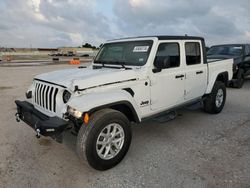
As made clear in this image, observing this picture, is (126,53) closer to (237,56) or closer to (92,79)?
(92,79)

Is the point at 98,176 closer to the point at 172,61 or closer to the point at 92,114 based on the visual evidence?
the point at 92,114

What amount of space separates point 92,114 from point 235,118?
396 cm

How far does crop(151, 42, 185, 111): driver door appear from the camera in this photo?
400cm

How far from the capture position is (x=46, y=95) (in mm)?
3570

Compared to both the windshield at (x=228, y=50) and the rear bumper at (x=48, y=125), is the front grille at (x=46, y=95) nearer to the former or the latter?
the rear bumper at (x=48, y=125)

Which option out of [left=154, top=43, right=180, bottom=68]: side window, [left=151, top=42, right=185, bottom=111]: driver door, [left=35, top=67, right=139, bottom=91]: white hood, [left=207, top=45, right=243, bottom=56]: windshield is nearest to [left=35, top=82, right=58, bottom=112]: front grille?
[left=35, top=67, right=139, bottom=91]: white hood

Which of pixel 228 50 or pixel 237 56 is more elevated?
pixel 228 50

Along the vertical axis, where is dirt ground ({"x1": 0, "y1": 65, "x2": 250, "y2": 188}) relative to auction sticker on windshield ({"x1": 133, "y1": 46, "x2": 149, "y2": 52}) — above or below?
below

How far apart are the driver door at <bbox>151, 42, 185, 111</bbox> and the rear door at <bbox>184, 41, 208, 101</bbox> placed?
207 mm

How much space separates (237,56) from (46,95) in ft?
28.8

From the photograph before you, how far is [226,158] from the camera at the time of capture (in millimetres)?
3568

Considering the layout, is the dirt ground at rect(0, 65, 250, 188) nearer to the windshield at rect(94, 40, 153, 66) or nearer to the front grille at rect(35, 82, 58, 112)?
the front grille at rect(35, 82, 58, 112)

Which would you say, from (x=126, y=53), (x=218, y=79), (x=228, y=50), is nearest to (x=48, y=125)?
(x=126, y=53)

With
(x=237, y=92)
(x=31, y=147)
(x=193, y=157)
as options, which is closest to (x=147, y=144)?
(x=193, y=157)
